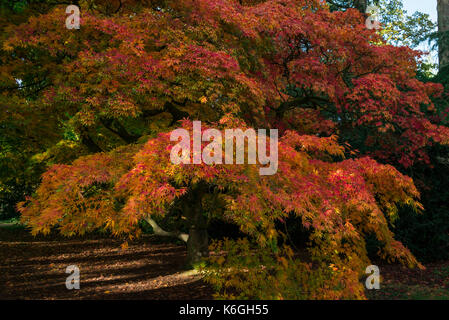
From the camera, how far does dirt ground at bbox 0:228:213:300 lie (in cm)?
686

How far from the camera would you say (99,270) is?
909 cm

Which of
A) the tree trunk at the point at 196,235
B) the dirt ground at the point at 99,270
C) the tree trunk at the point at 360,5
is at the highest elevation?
the tree trunk at the point at 360,5

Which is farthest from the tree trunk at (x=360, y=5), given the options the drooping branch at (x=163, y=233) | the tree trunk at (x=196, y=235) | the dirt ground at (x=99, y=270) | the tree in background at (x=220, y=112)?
the drooping branch at (x=163, y=233)

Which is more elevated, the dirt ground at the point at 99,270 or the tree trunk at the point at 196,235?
the tree trunk at the point at 196,235

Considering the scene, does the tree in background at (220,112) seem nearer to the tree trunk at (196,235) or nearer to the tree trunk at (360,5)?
the tree trunk at (196,235)

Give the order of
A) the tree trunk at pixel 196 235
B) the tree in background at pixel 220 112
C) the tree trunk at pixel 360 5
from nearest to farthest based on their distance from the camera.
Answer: the tree in background at pixel 220 112 < the tree trunk at pixel 196 235 < the tree trunk at pixel 360 5

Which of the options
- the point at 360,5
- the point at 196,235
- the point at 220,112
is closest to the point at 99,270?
the point at 196,235

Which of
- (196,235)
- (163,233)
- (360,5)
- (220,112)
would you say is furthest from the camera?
(360,5)

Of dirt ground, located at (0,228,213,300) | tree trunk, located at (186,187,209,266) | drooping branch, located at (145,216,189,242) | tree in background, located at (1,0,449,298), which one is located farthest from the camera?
tree trunk, located at (186,187,209,266)

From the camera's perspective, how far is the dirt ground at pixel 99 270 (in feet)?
22.5

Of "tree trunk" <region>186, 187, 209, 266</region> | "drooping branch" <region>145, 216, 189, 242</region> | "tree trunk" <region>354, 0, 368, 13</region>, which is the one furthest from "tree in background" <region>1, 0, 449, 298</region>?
"tree trunk" <region>354, 0, 368, 13</region>

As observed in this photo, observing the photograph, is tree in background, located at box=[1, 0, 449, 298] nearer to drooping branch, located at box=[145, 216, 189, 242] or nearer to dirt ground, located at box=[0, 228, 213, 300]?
drooping branch, located at box=[145, 216, 189, 242]

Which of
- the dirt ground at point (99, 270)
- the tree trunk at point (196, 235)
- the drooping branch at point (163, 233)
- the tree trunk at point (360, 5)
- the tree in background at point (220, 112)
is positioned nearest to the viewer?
the tree in background at point (220, 112)

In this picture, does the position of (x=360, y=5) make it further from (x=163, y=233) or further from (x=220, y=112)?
(x=163, y=233)
